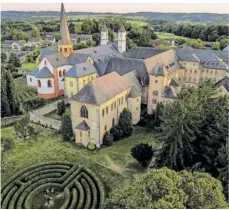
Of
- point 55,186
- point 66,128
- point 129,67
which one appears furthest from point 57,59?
point 55,186

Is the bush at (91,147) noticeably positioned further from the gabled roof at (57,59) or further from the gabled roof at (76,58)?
the gabled roof at (57,59)

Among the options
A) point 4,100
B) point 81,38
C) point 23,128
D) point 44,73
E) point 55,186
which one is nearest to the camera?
point 55,186

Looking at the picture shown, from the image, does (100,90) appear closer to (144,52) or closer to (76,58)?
(76,58)

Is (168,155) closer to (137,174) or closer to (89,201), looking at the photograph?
(137,174)

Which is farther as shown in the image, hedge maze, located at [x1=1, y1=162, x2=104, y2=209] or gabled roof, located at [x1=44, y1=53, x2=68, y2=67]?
gabled roof, located at [x1=44, y1=53, x2=68, y2=67]

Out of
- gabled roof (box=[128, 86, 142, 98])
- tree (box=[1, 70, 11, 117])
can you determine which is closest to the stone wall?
tree (box=[1, 70, 11, 117])

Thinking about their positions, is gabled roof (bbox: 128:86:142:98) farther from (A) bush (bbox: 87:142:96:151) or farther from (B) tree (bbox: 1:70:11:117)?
(B) tree (bbox: 1:70:11:117)

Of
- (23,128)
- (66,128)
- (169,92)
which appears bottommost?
(66,128)

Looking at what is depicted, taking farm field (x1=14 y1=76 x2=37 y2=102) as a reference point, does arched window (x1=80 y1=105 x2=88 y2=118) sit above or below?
above
